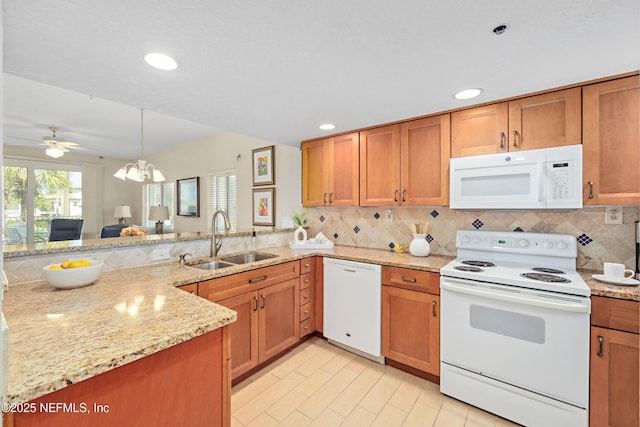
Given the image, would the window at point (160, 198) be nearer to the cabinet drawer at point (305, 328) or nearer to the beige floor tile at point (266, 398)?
the cabinet drawer at point (305, 328)

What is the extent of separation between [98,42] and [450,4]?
1.58 metres

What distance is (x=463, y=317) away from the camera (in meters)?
1.90

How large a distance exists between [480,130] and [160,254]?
8.69ft

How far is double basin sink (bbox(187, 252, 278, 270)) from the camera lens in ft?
7.61

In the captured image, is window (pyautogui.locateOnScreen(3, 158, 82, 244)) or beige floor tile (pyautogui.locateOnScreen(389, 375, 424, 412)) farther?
window (pyautogui.locateOnScreen(3, 158, 82, 244))

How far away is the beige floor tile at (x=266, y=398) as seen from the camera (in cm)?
181

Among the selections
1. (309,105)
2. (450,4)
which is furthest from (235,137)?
(450,4)

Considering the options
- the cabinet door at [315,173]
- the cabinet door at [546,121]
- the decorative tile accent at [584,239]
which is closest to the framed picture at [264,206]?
the cabinet door at [315,173]

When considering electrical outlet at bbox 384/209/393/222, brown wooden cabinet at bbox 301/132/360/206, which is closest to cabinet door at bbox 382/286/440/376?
electrical outlet at bbox 384/209/393/222

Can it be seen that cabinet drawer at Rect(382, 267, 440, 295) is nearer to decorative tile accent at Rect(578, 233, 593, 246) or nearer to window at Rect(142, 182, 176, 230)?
decorative tile accent at Rect(578, 233, 593, 246)

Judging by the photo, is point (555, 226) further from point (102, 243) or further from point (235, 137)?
point (235, 137)

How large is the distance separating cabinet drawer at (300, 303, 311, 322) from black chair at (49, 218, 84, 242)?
15.7 ft

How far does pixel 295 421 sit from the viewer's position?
176 cm

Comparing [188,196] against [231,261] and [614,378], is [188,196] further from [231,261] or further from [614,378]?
[614,378]
